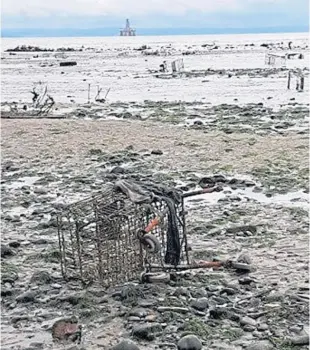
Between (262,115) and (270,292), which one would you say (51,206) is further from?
(262,115)

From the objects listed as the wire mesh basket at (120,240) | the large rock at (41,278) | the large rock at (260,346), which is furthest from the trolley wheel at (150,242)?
the large rock at (41,278)

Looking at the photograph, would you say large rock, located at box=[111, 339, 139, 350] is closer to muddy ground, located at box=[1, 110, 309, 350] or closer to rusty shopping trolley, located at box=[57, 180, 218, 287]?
muddy ground, located at box=[1, 110, 309, 350]

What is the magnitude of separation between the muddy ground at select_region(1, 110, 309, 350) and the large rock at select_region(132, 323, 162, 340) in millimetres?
12

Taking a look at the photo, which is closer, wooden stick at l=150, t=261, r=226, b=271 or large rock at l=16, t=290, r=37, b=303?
large rock at l=16, t=290, r=37, b=303

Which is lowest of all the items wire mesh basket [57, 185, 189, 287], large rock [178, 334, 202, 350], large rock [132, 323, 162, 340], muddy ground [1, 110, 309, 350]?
muddy ground [1, 110, 309, 350]

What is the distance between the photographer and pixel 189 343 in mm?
5758

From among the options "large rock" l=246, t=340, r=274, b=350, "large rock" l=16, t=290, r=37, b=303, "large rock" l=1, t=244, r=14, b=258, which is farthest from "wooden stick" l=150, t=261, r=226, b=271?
"large rock" l=1, t=244, r=14, b=258

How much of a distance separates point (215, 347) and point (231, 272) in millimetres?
1901

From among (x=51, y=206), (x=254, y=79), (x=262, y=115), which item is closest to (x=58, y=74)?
(x=254, y=79)

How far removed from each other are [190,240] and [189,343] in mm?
3402

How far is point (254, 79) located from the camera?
42.3 metres

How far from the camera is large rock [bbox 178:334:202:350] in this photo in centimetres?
574

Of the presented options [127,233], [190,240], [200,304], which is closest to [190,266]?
[200,304]

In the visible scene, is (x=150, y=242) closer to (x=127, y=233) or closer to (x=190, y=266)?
(x=127, y=233)
